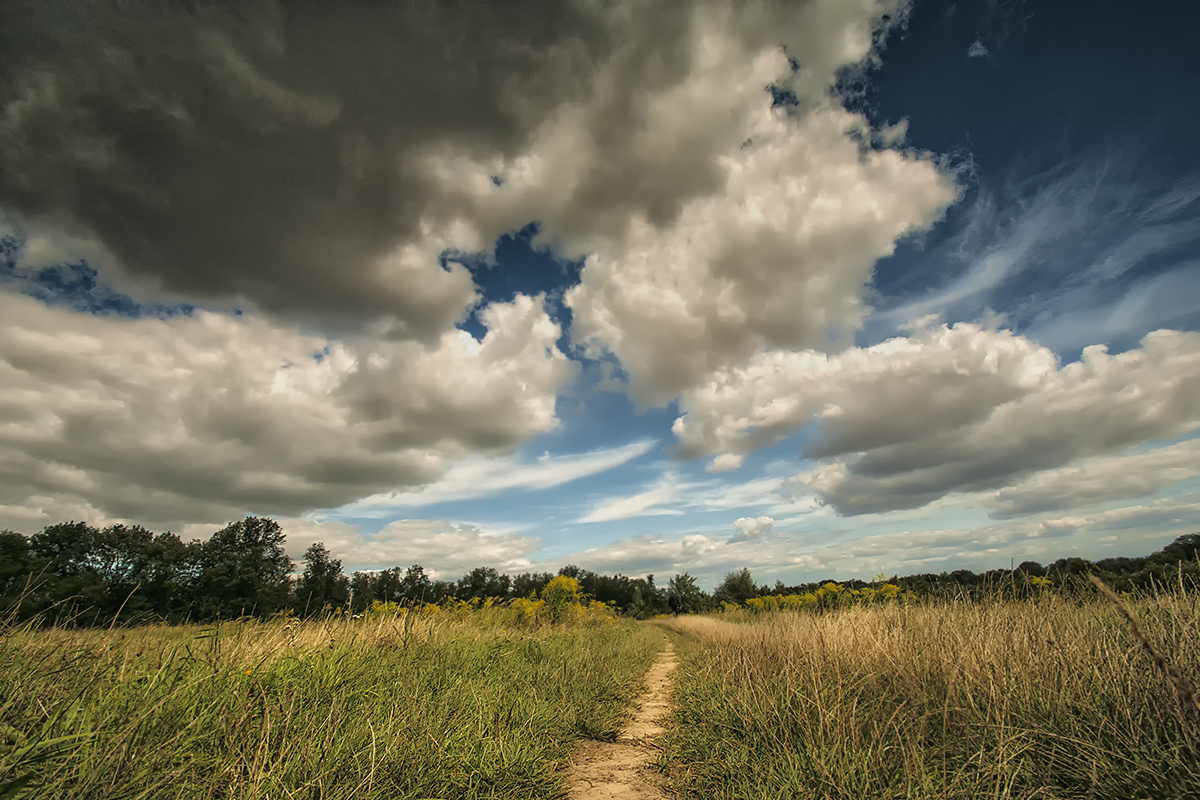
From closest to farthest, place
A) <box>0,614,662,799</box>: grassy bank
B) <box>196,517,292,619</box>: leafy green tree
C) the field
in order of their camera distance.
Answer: <box>0,614,662,799</box>: grassy bank
the field
<box>196,517,292,619</box>: leafy green tree

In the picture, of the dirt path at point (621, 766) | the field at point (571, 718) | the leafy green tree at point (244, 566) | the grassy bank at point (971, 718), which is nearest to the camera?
the field at point (571, 718)

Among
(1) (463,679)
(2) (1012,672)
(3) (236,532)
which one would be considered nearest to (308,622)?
(1) (463,679)

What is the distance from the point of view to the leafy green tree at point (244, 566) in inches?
829

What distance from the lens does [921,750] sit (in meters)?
3.32

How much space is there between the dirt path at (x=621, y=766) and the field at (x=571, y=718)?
0.60ft

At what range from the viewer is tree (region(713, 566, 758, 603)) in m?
46.7

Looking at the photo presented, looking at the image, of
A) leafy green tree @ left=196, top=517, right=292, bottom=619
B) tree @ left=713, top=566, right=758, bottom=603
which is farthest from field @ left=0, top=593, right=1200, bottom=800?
tree @ left=713, top=566, right=758, bottom=603

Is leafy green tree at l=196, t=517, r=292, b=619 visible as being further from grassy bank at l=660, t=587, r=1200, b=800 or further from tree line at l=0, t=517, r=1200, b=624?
grassy bank at l=660, t=587, r=1200, b=800

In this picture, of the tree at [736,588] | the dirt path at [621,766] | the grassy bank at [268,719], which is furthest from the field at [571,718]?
the tree at [736,588]

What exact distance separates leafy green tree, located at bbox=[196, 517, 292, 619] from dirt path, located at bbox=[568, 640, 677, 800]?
45.3 ft

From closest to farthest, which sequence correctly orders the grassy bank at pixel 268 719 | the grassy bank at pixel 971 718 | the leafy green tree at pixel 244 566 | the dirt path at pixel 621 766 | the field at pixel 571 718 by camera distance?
1. the grassy bank at pixel 268 719
2. the field at pixel 571 718
3. the grassy bank at pixel 971 718
4. the dirt path at pixel 621 766
5. the leafy green tree at pixel 244 566

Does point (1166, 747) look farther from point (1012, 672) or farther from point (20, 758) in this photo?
point (20, 758)

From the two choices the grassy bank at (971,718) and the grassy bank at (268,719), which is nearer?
the grassy bank at (268,719)

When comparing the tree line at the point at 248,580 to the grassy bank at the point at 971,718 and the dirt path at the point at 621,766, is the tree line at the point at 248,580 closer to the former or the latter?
the grassy bank at the point at 971,718
